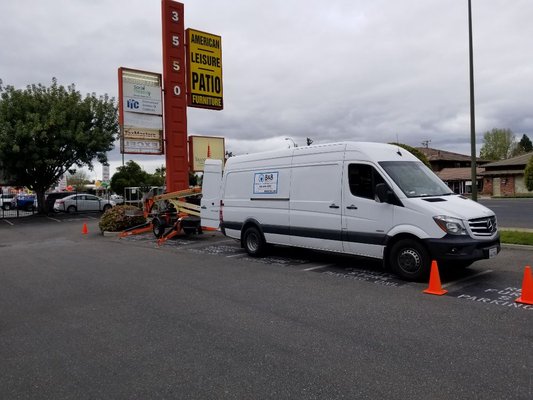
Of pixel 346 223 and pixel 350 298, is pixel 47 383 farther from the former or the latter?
pixel 346 223

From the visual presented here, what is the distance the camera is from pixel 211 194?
13703mm

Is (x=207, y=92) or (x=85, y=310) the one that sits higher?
(x=207, y=92)

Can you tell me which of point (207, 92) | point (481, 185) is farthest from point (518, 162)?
point (207, 92)

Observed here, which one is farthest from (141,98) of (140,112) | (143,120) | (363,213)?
(363,213)

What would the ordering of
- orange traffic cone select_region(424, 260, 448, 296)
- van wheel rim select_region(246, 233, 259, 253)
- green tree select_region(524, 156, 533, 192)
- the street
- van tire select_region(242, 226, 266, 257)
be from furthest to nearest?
1. green tree select_region(524, 156, 533, 192)
2. van wheel rim select_region(246, 233, 259, 253)
3. van tire select_region(242, 226, 266, 257)
4. orange traffic cone select_region(424, 260, 448, 296)
5. the street

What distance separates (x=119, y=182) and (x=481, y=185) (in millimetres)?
49185

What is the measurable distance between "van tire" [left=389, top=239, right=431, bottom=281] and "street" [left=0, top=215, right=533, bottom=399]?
25 cm

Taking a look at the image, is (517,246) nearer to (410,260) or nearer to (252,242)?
(410,260)

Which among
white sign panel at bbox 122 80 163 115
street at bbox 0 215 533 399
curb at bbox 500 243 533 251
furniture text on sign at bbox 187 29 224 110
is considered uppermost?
furniture text on sign at bbox 187 29 224 110

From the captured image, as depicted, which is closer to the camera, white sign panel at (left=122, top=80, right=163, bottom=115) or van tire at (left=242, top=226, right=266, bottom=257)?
van tire at (left=242, top=226, right=266, bottom=257)

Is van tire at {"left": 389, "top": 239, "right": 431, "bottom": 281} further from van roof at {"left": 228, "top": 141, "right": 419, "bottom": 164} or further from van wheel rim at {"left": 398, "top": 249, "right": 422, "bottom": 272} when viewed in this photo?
van roof at {"left": 228, "top": 141, "right": 419, "bottom": 164}

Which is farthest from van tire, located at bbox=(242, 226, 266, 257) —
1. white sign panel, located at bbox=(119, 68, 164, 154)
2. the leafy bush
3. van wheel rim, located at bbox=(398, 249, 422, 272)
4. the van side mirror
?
white sign panel, located at bbox=(119, 68, 164, 154)

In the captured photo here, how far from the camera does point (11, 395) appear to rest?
3844 mm

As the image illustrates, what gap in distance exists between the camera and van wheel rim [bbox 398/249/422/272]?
784cm
